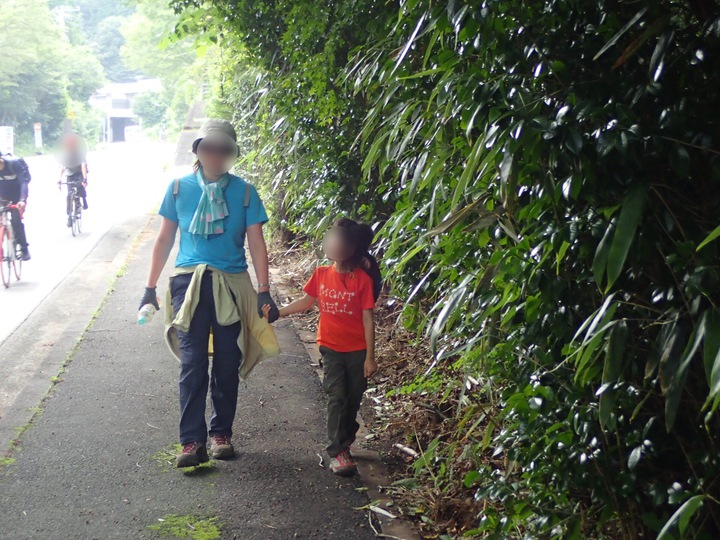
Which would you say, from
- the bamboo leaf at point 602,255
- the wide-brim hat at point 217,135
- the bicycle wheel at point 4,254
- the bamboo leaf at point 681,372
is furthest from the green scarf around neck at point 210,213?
the bicycle wheel at point 4,254

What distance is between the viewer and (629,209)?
7.72 ft

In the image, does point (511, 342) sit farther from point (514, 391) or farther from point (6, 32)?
point (6, 32)

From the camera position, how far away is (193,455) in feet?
15.7

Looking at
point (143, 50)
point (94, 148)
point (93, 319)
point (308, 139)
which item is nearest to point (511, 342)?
point (308, 139)

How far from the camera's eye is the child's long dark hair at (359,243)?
473 centimetres

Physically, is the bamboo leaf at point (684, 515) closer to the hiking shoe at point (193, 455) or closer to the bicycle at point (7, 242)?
the hiking shoe at point (193, 455)

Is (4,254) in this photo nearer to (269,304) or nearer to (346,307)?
(269,304)

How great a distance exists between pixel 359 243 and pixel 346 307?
0.38 m

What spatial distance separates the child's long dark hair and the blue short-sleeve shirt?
23.0 inches

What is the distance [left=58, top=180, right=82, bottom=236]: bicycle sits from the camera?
16984 millimetres

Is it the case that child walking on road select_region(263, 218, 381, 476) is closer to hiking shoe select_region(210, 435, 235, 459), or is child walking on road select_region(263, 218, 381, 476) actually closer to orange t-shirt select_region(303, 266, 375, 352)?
orange t-shirt select_region(303, 266, 375, 352)

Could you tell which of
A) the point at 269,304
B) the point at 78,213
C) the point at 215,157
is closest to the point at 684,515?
the point at 269,304

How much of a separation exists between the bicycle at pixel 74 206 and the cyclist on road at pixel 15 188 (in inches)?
191

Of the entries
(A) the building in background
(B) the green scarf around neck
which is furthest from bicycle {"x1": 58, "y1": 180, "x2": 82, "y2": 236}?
(A) the building in background
